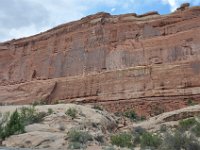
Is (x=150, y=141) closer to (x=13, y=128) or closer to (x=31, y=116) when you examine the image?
(x=13, y=128)

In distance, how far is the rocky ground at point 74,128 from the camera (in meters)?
18.6

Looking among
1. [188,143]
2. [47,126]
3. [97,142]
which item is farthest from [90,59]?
[188,143]

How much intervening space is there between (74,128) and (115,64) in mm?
18820

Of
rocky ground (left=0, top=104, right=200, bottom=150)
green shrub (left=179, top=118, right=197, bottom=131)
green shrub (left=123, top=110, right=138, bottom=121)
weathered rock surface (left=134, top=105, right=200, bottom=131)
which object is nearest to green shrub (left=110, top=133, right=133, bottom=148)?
rocky ground (left=0, top=104, right=200, bottom=150)

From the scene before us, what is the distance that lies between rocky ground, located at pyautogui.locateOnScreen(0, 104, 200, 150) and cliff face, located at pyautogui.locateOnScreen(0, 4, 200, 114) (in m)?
6.08

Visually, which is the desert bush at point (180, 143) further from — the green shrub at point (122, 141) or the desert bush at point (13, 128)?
the desert bush at point (13, 128)

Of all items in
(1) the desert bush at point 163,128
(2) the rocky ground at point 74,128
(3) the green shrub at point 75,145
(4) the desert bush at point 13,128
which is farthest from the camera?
(1) the desert bush at point 163,128

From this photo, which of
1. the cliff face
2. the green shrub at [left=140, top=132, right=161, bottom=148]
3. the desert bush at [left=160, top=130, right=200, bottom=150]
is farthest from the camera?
the cliff face

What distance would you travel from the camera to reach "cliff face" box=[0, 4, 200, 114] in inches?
1396

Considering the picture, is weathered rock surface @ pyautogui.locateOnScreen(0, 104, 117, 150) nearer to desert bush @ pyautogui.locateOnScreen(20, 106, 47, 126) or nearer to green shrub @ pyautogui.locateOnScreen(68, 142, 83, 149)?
green shrub @ pyautogui.locateOnScreen(68, 142, 83, 149)

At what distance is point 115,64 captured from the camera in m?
40.7

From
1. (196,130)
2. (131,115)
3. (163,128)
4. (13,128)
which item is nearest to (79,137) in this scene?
(13,128)

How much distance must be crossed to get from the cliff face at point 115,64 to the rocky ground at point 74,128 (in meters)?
6.08

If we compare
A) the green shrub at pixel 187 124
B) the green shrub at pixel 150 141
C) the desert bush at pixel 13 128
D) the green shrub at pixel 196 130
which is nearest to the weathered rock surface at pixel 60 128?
the desert bush at pixel 13 128
